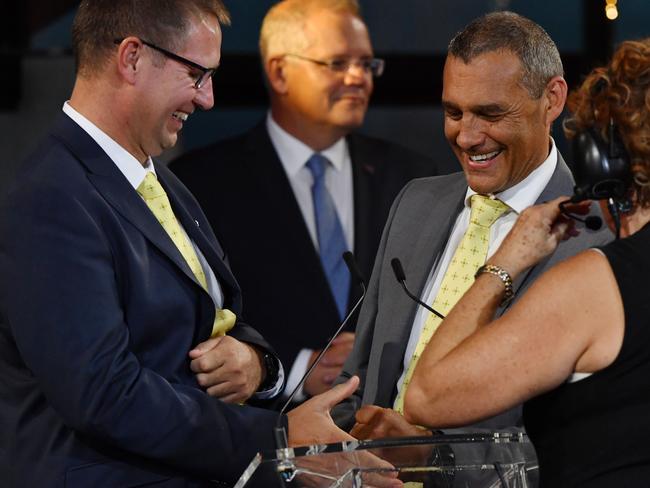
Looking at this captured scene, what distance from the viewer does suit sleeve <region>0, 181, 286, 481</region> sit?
234 cm

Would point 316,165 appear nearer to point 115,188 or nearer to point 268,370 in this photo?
point 268,370

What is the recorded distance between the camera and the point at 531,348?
6.56 ft

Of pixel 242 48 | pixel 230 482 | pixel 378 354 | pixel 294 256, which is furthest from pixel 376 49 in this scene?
pixel 230 482

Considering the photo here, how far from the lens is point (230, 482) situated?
2.57 meters

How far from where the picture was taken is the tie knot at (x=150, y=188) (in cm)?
264

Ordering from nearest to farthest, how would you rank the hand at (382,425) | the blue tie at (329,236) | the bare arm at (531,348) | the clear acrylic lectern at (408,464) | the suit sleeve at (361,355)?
the bare arm at (531,348) → the clear acrylic lectern at (408,464) → the hand at (382,425) → the suit sleeve at (361,355) → the blue tie at (329,236)

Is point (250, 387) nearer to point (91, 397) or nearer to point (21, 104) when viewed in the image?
point (91, 397)

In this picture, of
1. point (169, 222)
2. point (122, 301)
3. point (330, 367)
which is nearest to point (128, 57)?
point (169, 222)

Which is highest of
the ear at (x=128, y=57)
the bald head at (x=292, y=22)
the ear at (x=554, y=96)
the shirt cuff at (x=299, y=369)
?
the bald head at (x=292, y=22)

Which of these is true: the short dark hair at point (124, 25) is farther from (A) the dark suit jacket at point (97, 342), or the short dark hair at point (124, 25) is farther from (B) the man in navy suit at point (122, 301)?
(A) the dark suit jacket at point (97, 342)

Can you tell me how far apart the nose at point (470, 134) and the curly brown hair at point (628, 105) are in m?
0.62

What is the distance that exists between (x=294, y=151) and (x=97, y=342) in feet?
7.22

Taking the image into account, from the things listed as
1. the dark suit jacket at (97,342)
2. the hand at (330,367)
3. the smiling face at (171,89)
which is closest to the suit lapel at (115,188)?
the dark suit jacket at (97,342)

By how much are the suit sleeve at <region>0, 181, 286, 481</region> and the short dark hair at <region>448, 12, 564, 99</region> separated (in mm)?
887
